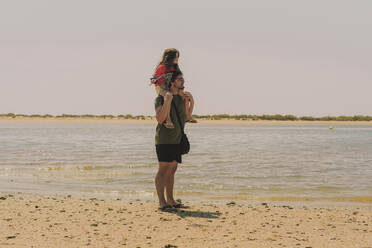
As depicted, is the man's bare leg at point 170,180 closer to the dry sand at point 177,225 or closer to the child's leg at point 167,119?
the dry sand at point 177,225

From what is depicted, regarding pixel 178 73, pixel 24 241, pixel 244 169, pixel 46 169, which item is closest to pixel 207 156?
pixel 244 169

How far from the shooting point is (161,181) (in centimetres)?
667

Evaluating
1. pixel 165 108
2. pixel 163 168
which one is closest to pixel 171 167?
pixel 163 168

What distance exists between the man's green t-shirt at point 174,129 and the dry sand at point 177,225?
1.12 meters

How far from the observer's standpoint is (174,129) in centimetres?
656

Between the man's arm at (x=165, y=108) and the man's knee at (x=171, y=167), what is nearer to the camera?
the man's arm at (x=165, y=108)

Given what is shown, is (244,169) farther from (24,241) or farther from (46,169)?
(24,241)

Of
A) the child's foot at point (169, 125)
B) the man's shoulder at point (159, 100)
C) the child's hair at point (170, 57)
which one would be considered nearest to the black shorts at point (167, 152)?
the child's foot at point (169, 125)

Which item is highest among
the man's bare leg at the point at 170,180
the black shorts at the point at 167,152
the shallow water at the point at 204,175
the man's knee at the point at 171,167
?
the black shorts at the point at 167,152

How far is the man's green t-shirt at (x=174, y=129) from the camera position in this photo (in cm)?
652

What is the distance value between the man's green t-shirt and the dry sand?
1119mm

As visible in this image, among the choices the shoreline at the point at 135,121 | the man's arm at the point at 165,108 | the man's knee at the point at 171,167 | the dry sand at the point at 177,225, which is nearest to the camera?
the dry sand at the point at 177,225

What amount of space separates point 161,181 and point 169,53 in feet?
6.57

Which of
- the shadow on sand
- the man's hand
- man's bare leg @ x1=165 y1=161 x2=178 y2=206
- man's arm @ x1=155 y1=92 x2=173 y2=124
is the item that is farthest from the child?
the shadow on sand
